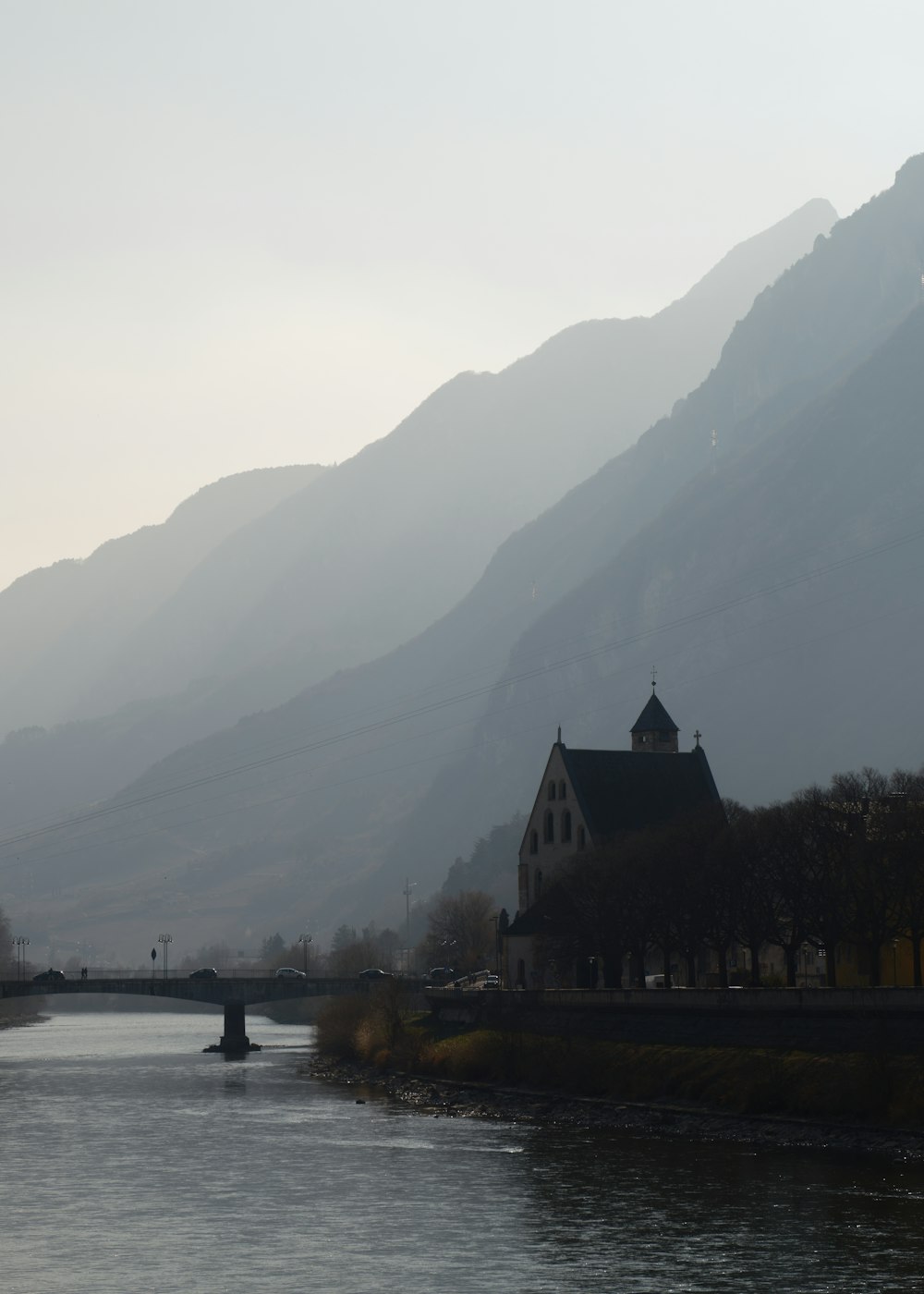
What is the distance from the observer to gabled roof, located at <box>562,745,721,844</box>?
17312 centimetres

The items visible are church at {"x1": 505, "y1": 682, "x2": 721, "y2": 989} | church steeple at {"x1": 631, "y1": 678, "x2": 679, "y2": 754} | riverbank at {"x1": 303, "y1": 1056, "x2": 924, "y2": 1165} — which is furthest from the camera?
church steeple at {"x1": 631, "y1": 678, "x2": 679, "y2": 754}

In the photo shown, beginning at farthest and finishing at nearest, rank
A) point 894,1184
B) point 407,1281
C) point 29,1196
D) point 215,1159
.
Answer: point 215,1159
point 29,1196
point 894,1184
point 407,1281

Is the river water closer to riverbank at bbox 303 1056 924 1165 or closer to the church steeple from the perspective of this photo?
riverbank at bbox 303 1056 924 1165

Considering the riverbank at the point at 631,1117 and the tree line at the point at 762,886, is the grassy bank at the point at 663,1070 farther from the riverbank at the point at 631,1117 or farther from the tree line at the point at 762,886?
the tree line at the point at 762,886

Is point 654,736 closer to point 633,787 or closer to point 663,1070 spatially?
point 633,787

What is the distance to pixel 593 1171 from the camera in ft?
305

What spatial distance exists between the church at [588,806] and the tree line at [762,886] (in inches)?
583

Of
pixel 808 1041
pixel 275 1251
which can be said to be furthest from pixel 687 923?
pixel 275 1251

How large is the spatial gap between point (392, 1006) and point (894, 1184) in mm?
93142

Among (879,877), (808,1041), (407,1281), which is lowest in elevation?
(407,1281)

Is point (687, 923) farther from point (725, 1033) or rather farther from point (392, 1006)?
point (392, 1006)

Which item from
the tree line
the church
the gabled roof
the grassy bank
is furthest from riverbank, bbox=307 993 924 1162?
the gabled roof

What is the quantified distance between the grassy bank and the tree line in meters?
10.7

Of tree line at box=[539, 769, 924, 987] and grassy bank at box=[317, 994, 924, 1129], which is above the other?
tree line at box=[539, 769, 924, 987]
